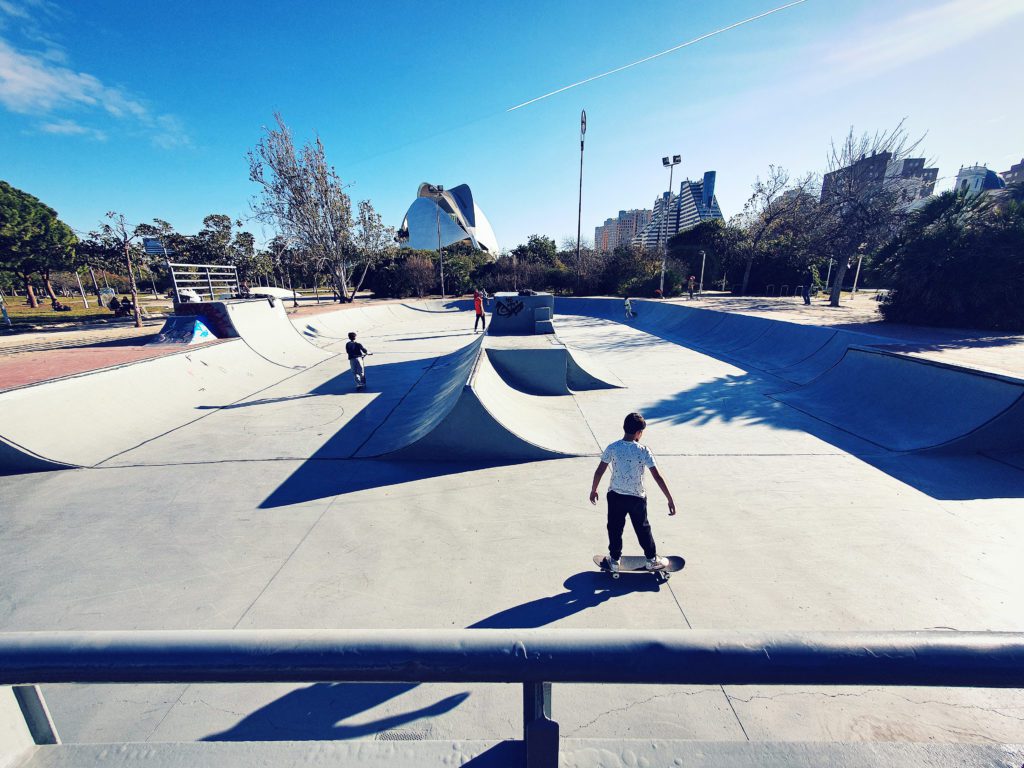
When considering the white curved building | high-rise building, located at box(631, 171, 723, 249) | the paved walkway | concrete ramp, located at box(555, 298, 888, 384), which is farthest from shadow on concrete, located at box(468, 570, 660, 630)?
high-rise building, located at box(631, 171, 723, 249)

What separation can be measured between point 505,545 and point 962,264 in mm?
18610

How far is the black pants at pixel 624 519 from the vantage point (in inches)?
136

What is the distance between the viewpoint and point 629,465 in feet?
11.2

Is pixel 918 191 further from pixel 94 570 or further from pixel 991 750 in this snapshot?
pixel 94 570

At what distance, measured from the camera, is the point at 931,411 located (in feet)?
21.4

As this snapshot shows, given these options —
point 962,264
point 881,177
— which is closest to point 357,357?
point 962,264

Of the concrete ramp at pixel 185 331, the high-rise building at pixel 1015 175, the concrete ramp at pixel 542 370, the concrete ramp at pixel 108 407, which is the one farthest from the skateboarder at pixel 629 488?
the high-rise building at pixel 1015 175

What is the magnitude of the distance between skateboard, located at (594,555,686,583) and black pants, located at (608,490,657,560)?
0.08 m

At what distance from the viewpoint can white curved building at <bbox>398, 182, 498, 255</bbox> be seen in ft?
226

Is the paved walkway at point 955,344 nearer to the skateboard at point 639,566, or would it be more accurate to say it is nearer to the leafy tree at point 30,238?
the skateboard at point 639,566

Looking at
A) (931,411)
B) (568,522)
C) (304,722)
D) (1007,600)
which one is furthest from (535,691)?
(931,411)

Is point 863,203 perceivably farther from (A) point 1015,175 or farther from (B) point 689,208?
(B) point 689,208

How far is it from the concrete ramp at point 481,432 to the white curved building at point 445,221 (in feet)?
213

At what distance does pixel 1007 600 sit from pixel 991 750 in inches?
112
